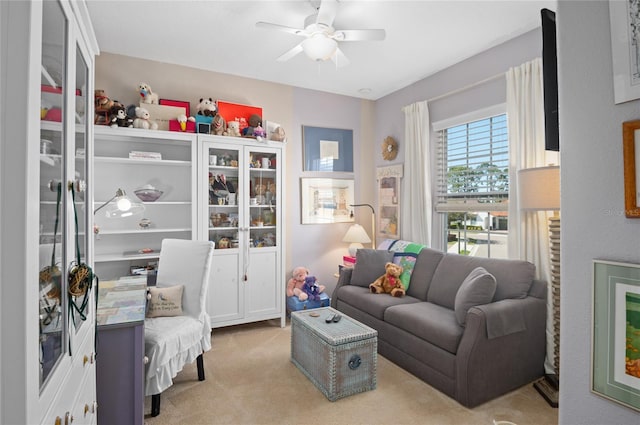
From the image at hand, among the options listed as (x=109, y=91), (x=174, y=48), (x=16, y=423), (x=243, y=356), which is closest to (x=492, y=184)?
(x=243, y=356)

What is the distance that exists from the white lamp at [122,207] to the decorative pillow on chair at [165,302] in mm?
588

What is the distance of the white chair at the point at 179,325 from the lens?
2.07 metres

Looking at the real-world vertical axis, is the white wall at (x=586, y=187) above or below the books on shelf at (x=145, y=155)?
below

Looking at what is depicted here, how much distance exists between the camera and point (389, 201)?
14.4 feet

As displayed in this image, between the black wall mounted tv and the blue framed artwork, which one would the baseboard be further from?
the blue framed artwork

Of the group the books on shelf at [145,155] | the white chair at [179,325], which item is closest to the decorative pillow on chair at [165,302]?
the white chair at [179,325]

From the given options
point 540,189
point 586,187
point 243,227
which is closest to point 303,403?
point 243,227

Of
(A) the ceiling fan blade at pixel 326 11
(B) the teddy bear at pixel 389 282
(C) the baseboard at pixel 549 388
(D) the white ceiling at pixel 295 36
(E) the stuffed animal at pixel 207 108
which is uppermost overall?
(D) the white ceiling at pixel 295 36

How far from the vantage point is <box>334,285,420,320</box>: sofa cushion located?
302 cm

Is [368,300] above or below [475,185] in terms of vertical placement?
below

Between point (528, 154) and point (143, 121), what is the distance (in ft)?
10.9

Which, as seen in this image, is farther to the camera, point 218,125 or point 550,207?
point 218,125

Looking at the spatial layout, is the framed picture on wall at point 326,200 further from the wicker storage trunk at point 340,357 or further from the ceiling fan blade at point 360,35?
the ceiling fan blade at point 360,35

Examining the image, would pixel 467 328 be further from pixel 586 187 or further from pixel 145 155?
pixel 145 155
